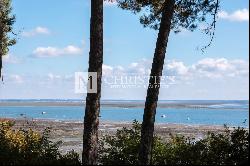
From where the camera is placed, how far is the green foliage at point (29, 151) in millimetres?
10952

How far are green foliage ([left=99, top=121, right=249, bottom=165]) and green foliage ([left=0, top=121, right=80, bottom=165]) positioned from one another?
5.38 feet

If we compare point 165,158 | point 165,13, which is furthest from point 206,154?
point 165,13

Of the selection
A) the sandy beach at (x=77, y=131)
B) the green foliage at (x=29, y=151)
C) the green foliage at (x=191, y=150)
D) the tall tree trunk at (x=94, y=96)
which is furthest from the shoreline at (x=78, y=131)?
the tall tree trunk at (x=94, y=96)

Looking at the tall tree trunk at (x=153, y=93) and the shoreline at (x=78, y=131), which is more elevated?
the tall tree trunk at (x=153, y=93)

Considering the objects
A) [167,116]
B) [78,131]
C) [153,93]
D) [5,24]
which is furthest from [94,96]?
[167,116]

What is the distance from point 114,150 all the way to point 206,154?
3071 millimetres

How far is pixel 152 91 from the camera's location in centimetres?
1332

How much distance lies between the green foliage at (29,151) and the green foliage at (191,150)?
1641 mm

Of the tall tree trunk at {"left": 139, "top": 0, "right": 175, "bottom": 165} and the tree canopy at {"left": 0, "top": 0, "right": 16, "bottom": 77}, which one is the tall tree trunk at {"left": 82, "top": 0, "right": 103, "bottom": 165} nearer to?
the tall tree trunk at {"left": 139, "top": 0, "right": 175, "bottom": 165}

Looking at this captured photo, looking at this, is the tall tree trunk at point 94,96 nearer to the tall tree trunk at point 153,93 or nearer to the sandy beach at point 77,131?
the tall tree trunk at point 153,93

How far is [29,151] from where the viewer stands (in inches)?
557

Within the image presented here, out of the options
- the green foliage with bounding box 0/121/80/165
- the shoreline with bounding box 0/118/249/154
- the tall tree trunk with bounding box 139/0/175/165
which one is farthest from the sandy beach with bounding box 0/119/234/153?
the tall tree trunk with bounding box 139/0/175/165

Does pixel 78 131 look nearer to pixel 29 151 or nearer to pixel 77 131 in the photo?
pixel 77 131

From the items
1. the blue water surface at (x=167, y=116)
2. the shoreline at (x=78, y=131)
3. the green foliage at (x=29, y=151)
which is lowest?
the blue water surface at (x=167, y=116)
